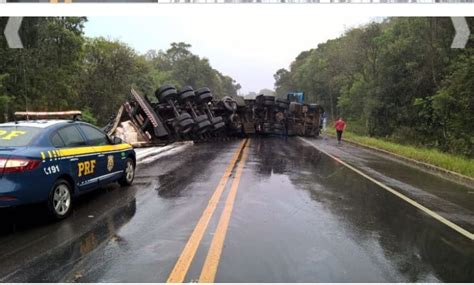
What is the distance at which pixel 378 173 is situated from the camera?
12688mm

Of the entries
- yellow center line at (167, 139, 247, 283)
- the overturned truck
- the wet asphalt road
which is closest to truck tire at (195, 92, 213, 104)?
the overturned truck

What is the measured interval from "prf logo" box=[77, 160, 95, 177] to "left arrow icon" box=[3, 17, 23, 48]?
1281cm

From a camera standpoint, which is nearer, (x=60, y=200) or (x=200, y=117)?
(x=60, y=200)

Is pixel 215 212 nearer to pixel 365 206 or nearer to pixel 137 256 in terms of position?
pixel 137 256

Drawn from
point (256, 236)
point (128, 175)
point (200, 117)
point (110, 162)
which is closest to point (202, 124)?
point (200, 117)

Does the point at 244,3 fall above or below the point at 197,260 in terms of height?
above

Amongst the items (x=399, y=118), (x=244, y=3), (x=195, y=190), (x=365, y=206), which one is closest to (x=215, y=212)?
(x=195, y=190)

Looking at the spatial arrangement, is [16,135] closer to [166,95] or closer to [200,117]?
[166,95]

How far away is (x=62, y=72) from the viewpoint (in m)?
27.5

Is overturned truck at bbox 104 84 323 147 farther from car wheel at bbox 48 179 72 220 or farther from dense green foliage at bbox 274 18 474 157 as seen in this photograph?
car wheel at bbox 48 179 72 220

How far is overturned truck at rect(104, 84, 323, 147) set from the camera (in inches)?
836

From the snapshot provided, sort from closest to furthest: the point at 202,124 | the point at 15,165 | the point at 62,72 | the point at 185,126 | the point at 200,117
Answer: the point at 15,165, the point at 185,126, the point at 202,124, the point at 200,117, the point at 62,72

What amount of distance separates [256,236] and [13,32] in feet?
63.8

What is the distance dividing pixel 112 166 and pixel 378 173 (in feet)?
24.9
